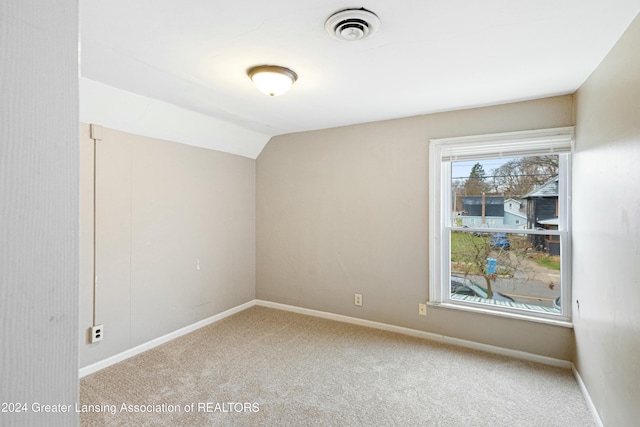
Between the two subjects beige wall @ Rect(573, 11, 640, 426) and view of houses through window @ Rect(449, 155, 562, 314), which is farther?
view of houses through window @ Rect(449, 155, 562, 314)

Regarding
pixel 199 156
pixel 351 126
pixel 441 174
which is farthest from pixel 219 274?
pixel 441 174

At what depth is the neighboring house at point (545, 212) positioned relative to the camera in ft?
8.87

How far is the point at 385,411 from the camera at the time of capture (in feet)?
6.82

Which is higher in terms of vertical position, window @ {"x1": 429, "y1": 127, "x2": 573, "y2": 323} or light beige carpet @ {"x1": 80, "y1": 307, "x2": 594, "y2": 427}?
window @ {"x1": 429, "y1": 127, "x2": 573, "y2": 323}

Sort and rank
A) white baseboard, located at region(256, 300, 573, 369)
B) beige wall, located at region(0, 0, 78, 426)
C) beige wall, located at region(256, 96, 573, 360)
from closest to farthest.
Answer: beige wall, located at region(0, 0, 78, 426) → white baseboard, located at region(256, 300, 573, 369) → beige wall, located at region(256, 96, 573, 360)

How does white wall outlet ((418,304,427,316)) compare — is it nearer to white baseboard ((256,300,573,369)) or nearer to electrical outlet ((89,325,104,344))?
white baseboard ((256,300,573,369))

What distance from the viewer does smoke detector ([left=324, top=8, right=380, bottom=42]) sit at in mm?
1486

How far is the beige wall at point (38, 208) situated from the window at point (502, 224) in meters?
2.97

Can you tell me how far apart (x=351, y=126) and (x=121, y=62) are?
2191 millimetres

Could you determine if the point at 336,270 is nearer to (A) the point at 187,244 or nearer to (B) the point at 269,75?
(A) the point at 187,244

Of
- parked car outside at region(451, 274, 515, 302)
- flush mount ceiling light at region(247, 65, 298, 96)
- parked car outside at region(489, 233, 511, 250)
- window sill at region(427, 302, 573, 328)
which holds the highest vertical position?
flush mount ceiling light at region(247, 65, 298, 96)

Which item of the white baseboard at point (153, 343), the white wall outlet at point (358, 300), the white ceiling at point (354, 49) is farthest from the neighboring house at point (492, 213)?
the white baseboard at point (153, 343)

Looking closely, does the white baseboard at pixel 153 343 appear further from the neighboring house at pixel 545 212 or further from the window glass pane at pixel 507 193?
the neighboring house at pixel 545 212

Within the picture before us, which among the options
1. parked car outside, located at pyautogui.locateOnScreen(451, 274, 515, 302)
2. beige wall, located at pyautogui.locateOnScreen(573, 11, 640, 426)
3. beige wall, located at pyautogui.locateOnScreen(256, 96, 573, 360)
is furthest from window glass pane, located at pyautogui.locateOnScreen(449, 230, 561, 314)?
beige wall, located at pyautogui.locateOnScreen(573, 11, 640, 426)
